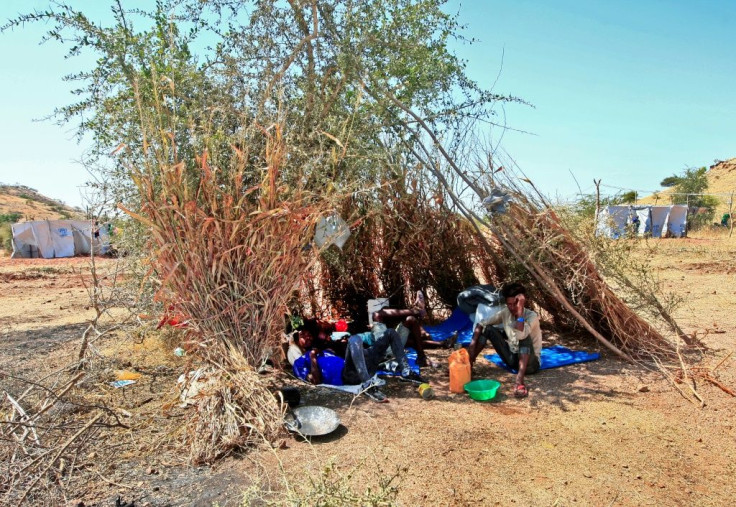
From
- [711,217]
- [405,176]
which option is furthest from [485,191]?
[711,217]

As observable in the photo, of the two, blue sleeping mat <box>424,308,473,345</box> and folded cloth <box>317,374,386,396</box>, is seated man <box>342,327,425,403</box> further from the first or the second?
blue sleeping mat <box>424,308,473,345</box>

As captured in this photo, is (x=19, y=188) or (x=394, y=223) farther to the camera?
(x=19, y=188)

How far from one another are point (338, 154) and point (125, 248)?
2172 millimetres

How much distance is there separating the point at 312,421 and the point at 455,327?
2.94 meters

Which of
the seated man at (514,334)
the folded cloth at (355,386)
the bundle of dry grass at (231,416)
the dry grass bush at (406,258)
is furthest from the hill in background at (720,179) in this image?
the bundle of dry grass at (231,416)

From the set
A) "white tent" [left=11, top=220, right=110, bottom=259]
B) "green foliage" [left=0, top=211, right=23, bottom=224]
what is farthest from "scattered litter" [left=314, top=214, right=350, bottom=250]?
"green foliage" [left=0, top=211, right=23, bottom=224]

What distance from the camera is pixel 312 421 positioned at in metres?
3.39

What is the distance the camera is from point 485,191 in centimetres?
493

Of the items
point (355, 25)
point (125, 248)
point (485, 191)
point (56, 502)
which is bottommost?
point (56, 502)

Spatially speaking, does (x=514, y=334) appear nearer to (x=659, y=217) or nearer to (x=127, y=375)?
(x=127, y=375)

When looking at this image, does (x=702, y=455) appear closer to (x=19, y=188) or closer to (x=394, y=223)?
(x=394, y=223)

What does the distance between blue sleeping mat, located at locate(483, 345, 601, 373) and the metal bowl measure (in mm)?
1948

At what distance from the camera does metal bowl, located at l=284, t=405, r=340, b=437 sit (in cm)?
328

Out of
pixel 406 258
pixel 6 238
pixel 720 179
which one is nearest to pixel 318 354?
pixel 406 258
